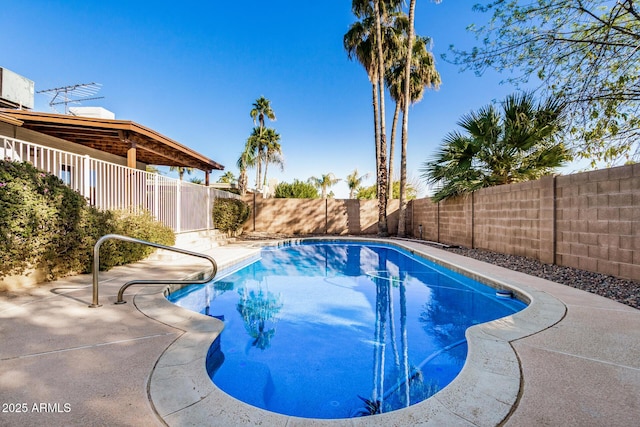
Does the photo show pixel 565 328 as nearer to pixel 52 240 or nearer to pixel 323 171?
pixel 52 240

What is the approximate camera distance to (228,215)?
41.2 ft

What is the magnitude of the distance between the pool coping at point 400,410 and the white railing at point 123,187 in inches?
190

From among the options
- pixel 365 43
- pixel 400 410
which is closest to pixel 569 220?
pixel 400 410

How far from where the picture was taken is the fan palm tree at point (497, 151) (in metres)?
7.88

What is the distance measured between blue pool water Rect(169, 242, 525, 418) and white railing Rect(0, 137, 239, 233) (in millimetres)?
3266

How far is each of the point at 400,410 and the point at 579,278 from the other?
17.1ft

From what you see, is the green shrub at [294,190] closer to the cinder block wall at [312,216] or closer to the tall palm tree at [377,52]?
the cinder block wall at [312,216]

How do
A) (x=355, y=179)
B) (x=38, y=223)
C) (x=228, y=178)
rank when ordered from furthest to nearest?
(x=228, y=178), (x=355, y=179), (x=38, y=223)

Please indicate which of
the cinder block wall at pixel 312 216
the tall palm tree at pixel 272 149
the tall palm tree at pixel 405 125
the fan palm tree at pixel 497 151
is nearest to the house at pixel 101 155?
the cinder block wall at pixel 312 216

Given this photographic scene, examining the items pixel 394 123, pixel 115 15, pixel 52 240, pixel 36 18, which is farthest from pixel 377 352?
pixel 36 18

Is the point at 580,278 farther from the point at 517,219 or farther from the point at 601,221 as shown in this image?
the point at 517,219

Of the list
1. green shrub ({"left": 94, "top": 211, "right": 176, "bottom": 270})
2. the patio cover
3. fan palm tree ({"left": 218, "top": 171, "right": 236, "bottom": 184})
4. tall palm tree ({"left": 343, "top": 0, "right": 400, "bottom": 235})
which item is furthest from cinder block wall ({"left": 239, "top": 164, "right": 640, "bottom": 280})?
fan palm tree ({"left": 218, "top": 171, "right": 236, "bottom": 184})

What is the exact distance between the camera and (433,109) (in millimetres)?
19953

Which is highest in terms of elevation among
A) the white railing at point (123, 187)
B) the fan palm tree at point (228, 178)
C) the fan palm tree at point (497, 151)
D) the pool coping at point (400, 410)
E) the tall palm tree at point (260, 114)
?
the tall palm tree at point (260, 114)
